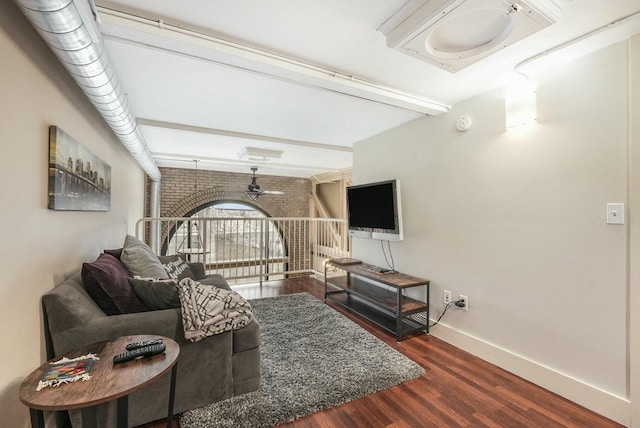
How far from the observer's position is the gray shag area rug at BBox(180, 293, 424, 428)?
1530 millimetres

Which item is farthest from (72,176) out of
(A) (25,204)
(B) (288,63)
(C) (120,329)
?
(B) (288,63)

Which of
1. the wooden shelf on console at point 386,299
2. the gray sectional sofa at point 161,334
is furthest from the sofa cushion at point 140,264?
the wooden shelf on console at point 386,299

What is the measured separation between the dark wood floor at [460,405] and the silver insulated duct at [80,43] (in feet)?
6.32

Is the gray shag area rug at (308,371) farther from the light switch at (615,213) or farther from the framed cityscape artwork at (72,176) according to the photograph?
the light switch at (615,213)

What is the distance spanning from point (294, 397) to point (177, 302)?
3.00 feet

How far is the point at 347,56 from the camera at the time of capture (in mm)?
1771

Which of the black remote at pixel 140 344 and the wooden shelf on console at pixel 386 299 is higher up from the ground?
the black remote at pixel 140 344

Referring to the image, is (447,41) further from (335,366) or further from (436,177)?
(335,366)

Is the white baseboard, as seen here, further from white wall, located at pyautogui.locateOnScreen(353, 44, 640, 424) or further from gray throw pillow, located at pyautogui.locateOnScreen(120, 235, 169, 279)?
gray throw pillow, located at pyautogui.locateOnScreen(120, 235, 169, 279)

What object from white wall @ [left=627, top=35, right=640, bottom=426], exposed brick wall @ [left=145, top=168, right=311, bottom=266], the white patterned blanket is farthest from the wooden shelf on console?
exposed brick wall @ [left=145, top=168, right=311, bottom=266]

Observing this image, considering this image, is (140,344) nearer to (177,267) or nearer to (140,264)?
(140,264)

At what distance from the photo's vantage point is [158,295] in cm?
160

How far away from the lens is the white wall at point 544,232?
1.58 meters

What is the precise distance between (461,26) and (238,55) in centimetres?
124
